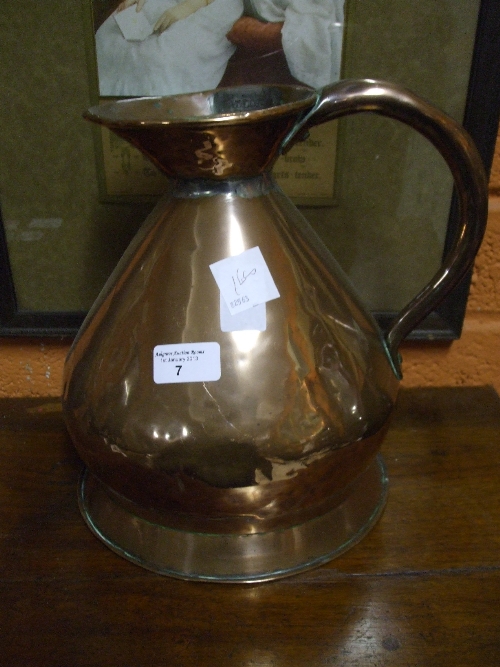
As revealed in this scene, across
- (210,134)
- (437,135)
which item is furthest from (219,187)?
(437,135)

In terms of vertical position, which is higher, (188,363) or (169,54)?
(169,54)

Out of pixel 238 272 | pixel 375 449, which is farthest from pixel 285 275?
pixel 375 449

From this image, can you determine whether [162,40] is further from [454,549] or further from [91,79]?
[454,549]

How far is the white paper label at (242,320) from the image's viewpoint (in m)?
0.39

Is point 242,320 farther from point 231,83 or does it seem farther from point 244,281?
point 231,83

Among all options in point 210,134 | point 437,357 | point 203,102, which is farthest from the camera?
point 437,357

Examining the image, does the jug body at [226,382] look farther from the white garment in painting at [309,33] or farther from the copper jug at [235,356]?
the white garment in painting at [309,33]

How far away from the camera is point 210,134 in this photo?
367mm

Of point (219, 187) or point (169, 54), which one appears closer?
point (219, 187)

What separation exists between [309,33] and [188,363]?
1.13ft

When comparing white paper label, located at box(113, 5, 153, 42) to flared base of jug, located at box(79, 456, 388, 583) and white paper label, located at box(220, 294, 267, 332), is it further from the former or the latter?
flared base of jug, located at box(79, 456, 388, 583)

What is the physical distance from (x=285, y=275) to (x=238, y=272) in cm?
4

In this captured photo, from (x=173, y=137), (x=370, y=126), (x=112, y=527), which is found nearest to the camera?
(x=173, y=137)

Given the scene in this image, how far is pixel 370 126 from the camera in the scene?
58 cm
